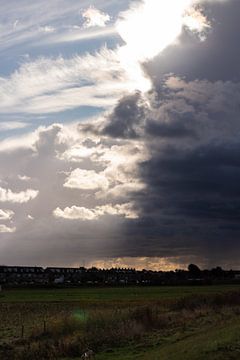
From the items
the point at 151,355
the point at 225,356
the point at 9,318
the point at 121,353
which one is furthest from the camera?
the point at 9,318

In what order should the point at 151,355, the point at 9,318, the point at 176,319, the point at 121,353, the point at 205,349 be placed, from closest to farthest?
the point at 205,349 < the point at 151,355 < the point at 121,353 < the point at 176,319 < the point at 9,318

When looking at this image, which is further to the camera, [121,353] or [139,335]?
[139,335]

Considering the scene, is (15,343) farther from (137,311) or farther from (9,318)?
(9,318)

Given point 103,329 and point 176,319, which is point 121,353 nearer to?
point 103,329

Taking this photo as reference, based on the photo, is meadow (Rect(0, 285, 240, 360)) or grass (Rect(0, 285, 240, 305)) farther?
grass (Rect(0, 285, 240, 305))

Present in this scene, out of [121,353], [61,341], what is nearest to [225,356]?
[121,353]

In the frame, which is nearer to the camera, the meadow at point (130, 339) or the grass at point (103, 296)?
the meadow at point (130, 339)

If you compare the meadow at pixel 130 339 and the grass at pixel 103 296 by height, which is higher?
the grass at pixel 103 296

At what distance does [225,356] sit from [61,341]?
1307cm

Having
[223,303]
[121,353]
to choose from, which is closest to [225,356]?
[121,353]

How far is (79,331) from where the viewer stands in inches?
1378

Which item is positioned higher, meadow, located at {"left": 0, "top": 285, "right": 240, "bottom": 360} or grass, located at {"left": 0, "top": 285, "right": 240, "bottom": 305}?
grass, located at {"left": 0, "top": 285, "right": 240, "bottom": 305}

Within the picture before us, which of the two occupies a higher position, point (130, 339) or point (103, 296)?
point (103, 296)

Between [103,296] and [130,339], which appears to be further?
[103,296]
